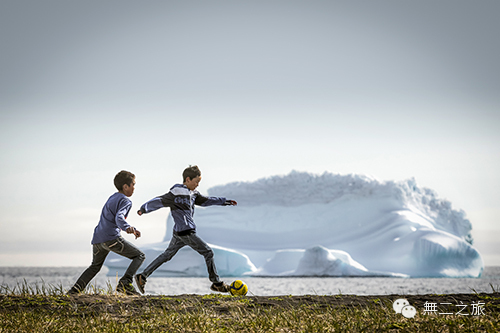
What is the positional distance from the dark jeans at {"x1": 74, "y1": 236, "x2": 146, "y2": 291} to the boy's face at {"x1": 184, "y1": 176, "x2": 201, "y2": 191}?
935 millimetres

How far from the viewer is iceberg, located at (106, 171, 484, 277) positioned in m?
25.0

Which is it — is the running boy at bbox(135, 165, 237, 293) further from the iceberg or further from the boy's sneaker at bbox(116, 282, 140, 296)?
the iceberg

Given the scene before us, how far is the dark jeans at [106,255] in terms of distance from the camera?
17.3 ft

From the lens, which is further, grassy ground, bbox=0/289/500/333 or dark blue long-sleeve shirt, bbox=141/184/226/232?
dark blue long-sleeve shirt, bbox=141/184/226/232

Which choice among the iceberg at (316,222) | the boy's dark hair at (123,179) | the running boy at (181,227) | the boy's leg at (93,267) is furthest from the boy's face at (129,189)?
the iceberg at (316,222)

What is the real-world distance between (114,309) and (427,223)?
24802 mm

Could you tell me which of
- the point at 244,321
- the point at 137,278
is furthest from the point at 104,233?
the point at 244,321

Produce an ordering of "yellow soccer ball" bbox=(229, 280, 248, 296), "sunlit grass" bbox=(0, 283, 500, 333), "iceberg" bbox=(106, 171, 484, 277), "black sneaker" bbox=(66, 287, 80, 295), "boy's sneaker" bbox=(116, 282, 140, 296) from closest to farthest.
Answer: "sunlit grass" bbox=(0, 283, 500, 333), "black sneaker" bbox=(66, 287, 80, 295), "boy's sneaker" bbox=(116, 282, 140, 296), "yellow soccer ball" bbox=(229, 280, 248, 296), "iceberg" bbox=(106, 171, 484, 277)

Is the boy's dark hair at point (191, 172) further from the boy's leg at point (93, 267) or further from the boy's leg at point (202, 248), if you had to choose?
the boy's leg at point (93, 267)

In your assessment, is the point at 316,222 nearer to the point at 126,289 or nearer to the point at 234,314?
the point at 126,289

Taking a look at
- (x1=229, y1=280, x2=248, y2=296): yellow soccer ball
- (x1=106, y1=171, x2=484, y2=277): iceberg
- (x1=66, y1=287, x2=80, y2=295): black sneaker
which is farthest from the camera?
(x1=106, y1=171, x2=484, y2=277): iceberg

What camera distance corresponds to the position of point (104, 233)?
17.3 ft

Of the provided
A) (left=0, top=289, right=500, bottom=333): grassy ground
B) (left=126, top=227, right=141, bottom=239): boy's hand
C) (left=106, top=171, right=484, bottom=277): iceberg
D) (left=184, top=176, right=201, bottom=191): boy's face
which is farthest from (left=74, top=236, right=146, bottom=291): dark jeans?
(left=106, top=171, right=484, bottom=277): iceberg

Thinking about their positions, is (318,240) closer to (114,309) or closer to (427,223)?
(427,223)
